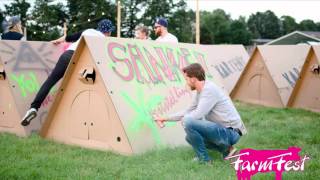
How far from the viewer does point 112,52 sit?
5.58 meters

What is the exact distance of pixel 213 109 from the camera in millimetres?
A: 4895

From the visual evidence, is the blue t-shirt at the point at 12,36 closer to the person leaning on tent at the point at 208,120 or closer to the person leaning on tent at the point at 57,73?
the person leaning on tent at the point at 57,73

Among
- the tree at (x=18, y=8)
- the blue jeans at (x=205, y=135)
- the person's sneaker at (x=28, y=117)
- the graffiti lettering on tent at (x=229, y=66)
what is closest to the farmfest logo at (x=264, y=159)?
the blue jeans at (x=205, y=135)

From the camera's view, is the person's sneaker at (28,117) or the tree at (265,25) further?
the tree at (265,25)

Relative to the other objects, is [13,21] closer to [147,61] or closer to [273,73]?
[147,61]

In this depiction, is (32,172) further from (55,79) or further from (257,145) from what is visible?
(257,145)

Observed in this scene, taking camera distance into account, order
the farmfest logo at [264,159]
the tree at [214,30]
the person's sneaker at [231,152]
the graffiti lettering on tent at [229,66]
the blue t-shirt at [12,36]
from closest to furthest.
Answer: the farmfest logo at [264,159]
the person's sneaker at [231,152]
the blue t-shirt at [12,36]
the graffiti lettering on tent at [229,66]
the tree at [214,30]

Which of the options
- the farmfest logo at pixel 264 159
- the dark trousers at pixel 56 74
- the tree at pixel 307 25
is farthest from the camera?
the tree at pixel 307 25

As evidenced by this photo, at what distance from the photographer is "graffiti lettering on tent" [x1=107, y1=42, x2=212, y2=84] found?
5609mm

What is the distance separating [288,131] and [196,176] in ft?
9.56

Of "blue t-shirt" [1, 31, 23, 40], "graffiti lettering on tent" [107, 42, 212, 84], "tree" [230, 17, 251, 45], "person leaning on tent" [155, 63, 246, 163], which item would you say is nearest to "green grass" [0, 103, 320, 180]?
"person leaning on tent" [155, 63, 246, 163]

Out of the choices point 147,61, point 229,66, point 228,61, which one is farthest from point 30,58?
point 228,61

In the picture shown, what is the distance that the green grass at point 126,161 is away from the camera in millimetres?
4320

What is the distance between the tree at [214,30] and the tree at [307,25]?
29.2 metres
